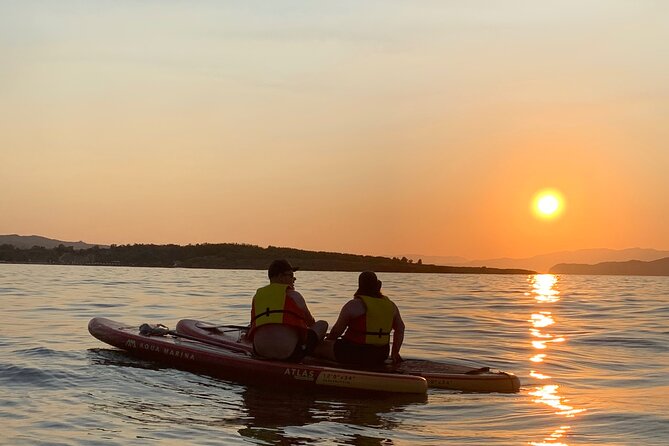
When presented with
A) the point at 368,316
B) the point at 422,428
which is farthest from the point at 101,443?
the point at 368,316

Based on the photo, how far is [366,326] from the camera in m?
11.5

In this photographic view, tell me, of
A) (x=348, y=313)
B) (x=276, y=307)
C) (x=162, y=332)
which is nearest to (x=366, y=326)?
(x=348, y=313)

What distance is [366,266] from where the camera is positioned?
138250mm

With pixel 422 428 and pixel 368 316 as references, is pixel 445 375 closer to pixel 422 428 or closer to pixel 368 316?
pixel 368 316

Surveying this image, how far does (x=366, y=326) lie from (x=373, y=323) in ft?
0.35

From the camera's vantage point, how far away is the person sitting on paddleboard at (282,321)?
11.3 m

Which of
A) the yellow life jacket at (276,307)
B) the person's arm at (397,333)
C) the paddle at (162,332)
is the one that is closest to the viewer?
the yellow life jacket at (276,307)

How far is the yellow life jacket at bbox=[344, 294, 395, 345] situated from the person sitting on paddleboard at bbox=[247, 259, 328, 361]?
0.59 meters

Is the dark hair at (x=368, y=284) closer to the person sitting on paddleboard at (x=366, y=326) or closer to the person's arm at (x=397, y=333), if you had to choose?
the person sitting on paddleboard at (x=366, y=326)

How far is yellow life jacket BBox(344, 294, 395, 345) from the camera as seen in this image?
1140 cm

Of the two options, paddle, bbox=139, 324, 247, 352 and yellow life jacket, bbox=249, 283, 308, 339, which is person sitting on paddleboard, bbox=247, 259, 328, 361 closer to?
yellow life jacket, bbox=249, 283, 308, 339

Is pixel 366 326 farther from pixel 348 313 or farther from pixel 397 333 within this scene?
pixel 397 333

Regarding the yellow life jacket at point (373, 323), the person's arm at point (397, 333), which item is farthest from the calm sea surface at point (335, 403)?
the yellow life jacket at point (373, 323)

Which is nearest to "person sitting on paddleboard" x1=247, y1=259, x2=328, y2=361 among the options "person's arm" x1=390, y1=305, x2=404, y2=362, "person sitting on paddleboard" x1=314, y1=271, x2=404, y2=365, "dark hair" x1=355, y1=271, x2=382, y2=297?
"person sitting on paddleboard" x1=314, y1=271, x2=404, y2=365
